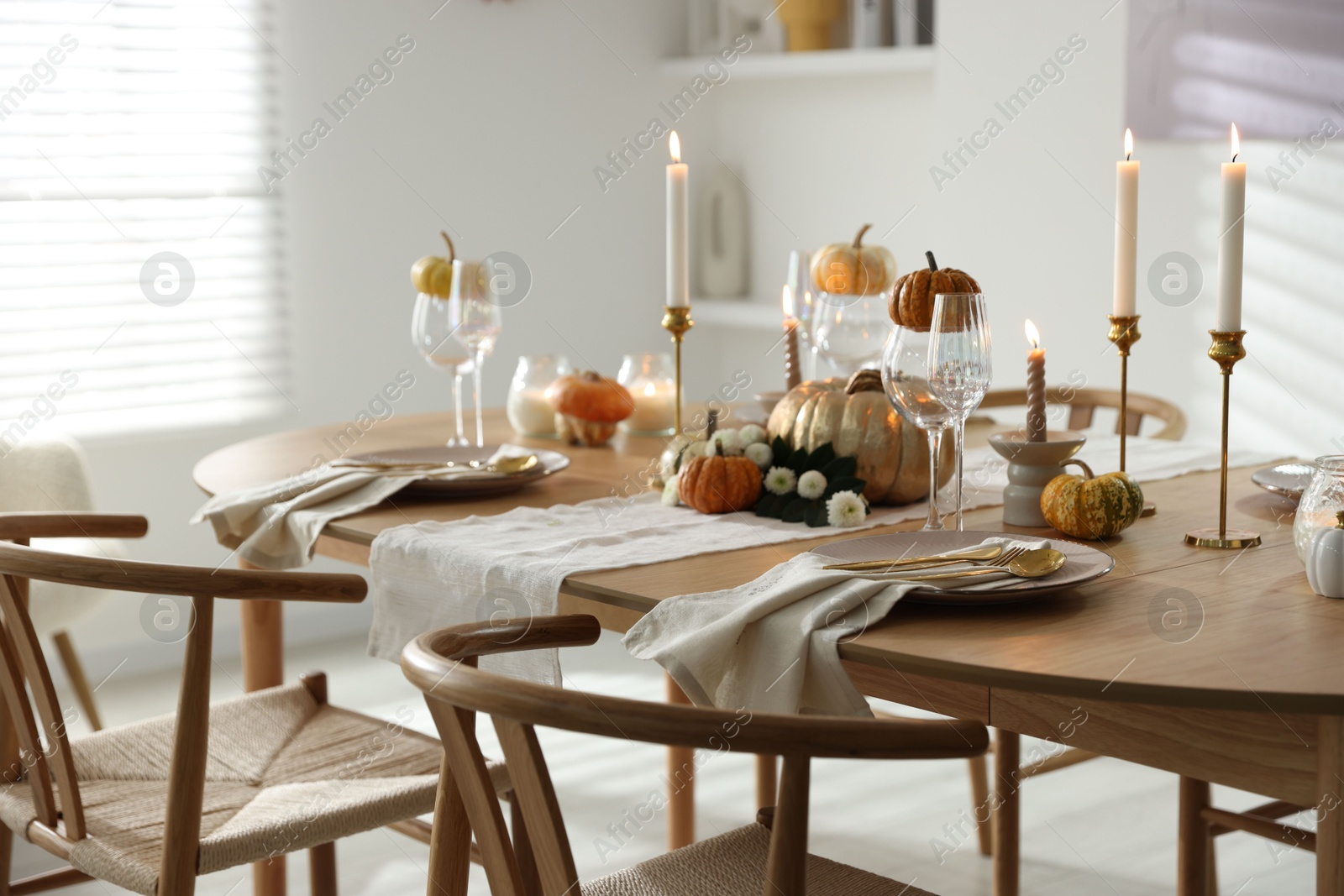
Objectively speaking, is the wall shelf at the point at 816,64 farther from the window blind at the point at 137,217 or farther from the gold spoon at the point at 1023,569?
the gold spoon at the point at 1023,569

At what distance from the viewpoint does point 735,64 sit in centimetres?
429

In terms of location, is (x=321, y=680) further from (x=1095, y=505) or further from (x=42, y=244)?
(x=42, y=244)

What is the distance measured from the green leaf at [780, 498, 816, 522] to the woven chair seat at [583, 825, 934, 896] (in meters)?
0.41

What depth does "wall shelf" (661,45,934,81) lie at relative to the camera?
3.84 meters

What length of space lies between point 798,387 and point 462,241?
2430mm

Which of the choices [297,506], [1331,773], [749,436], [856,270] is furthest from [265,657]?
[1331,773]

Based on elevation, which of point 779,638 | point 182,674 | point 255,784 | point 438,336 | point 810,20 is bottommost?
point 255,784

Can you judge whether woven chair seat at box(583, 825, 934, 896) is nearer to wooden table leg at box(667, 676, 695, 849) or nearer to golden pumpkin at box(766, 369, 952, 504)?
golden pumpkin at box(766, 369, 952, 504)

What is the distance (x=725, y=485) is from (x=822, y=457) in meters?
0.12

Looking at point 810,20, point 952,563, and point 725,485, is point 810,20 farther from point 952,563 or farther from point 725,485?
point 952,563

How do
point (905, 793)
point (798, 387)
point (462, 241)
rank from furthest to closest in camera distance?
point (462, 241)
point (905, 793)
point (798, 387)

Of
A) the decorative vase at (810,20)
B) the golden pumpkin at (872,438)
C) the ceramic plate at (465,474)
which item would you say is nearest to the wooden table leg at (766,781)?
the ceramic plate at (465,474)

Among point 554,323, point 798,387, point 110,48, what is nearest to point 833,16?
point 554,323

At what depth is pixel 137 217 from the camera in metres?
3.62
